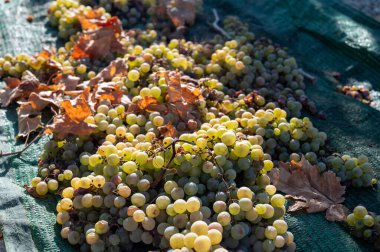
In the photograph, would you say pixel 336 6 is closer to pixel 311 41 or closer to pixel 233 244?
pixel 311 41

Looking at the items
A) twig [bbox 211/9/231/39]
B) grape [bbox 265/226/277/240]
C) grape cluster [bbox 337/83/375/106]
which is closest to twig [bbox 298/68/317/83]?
grape cluster [bbox 337/83/375/106]

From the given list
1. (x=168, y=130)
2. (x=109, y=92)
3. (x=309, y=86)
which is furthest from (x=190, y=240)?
(x=309, y=86)

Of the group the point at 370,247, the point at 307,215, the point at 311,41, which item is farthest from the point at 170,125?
the point at 311,41

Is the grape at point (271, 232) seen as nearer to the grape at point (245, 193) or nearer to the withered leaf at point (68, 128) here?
the grape at point (245, 193)

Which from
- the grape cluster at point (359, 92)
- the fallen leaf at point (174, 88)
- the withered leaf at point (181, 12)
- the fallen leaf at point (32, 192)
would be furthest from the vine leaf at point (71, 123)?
the grape cluster at point (359, 92)

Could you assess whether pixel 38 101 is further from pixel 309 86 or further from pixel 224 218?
pixel 309 86
